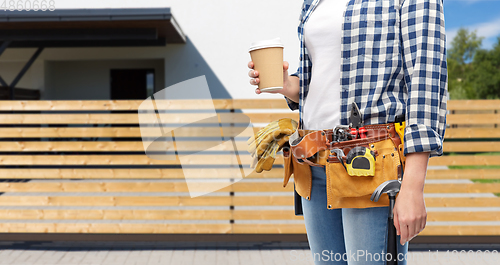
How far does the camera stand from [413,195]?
103 centimetres

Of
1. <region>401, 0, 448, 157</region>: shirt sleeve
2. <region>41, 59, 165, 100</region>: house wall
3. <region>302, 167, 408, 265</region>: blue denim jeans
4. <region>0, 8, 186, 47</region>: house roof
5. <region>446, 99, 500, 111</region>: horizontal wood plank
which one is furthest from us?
<region>41, 59, 165, 100</region>: house wall

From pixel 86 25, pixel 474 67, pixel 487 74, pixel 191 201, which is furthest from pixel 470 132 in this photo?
pixel 474 67

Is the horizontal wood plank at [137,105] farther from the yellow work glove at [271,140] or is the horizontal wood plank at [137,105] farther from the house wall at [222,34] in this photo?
the house wall at [222,34]

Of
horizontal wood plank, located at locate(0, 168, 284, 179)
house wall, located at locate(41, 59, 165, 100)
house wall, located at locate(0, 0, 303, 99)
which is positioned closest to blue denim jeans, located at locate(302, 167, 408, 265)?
horizontal wood plank, located at locate(0, 168, 284, 179)

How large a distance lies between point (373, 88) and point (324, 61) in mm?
187

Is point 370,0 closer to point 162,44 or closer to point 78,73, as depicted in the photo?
point 162,44

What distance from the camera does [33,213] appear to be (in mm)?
4000

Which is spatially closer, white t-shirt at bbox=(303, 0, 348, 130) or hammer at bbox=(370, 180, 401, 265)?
hammer at bbox=(370, 180, 401, 265)

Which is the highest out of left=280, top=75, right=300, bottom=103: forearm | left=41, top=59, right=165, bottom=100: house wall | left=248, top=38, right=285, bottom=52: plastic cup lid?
left=41, top=59, right=165, bottom=100: house wall

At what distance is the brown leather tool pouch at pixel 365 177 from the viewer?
1.10 meters

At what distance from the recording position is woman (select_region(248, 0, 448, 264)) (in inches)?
40.5

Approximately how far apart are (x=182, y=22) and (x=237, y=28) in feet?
4.45

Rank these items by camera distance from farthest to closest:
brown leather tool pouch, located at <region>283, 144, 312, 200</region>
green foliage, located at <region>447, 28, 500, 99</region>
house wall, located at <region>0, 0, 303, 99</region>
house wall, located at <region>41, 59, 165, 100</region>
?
1. green foliage, located at <region>447, 28, 500, 99</region>
2. house wall, located at <region>41, 59, 165, 100</region>
3. house wall, located at <region>0, 0, 303, 99</region>
4. brown leather tool pouch, located at <region>283, 144, 312, 200</region>

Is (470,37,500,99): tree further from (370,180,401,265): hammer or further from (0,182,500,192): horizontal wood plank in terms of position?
(370,180,401,265): hammer
